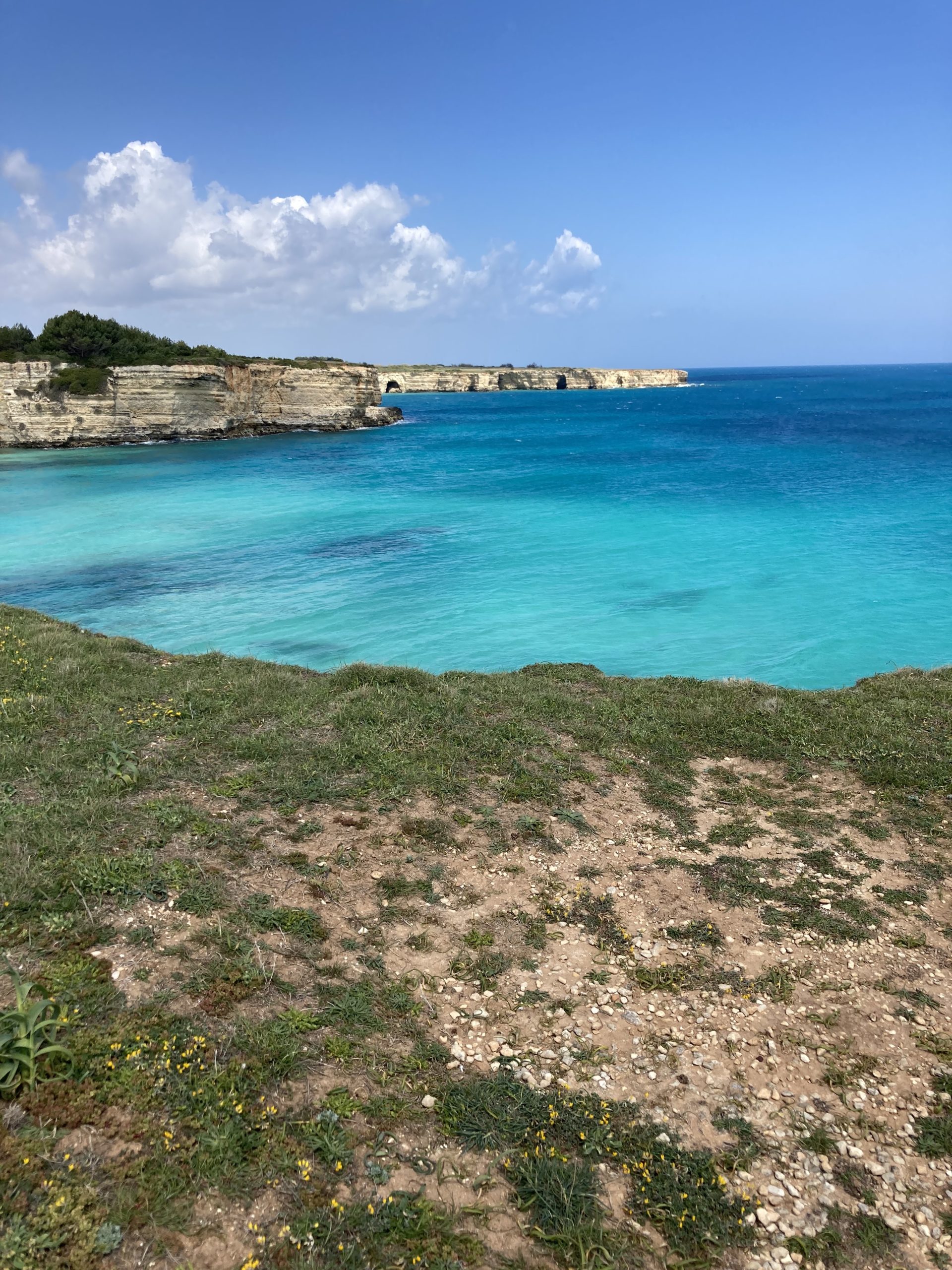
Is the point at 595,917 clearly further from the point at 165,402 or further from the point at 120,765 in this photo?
the point at 165,402

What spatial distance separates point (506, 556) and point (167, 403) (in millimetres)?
56222

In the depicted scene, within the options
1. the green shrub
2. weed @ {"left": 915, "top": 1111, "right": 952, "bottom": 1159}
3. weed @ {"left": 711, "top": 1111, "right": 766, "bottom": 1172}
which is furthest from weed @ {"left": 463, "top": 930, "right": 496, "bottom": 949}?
the green shrub

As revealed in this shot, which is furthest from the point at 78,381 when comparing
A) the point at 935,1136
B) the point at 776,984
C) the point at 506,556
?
the point at 935,1136

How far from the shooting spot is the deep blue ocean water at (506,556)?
74.4 ft

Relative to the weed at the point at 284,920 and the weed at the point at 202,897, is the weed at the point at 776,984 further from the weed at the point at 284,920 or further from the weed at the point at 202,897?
the weed at the point at 202,897

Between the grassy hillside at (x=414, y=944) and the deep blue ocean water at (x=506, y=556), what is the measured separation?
327 inches

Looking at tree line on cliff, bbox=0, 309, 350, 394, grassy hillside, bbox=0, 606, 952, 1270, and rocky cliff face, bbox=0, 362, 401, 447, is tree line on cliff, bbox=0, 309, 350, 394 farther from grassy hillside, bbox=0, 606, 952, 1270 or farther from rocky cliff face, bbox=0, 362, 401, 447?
grassy hillside, bbox=0, 606, 952, 1270

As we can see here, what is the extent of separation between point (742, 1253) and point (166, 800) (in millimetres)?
8210

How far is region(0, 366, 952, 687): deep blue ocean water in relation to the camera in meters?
22.7

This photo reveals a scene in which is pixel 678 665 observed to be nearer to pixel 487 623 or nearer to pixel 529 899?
pixel 487 623

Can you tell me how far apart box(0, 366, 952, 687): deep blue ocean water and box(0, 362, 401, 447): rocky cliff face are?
449 cm

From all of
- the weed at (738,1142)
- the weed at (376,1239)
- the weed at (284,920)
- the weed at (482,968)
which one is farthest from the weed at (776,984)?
the weed at (284,920)

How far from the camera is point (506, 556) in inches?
1303

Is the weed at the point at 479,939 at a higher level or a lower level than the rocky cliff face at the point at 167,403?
lower
